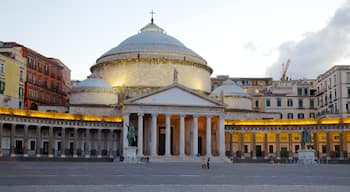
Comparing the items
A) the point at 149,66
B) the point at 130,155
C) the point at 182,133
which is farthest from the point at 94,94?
the point at 130,155

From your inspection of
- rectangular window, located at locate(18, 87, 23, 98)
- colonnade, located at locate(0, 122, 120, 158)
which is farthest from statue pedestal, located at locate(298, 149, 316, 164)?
rectangular window, located at locate(18, 87, 23, 98)

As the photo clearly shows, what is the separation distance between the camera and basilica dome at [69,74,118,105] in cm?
10131

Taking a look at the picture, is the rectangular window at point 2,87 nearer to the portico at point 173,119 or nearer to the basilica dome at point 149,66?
the portico at point 173,119

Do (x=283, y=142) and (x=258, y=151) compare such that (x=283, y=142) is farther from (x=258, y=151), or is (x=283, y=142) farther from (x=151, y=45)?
(x=151, y=45)

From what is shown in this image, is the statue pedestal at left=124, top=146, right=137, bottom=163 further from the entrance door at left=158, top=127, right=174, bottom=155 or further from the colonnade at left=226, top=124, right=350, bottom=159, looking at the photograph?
the colonnade at left=226, top=124, right=350, bottom=159

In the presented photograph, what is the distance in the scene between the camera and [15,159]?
77938mm

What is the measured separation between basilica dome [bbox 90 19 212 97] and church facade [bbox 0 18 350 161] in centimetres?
19

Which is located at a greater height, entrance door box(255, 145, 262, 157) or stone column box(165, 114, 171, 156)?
stone column box(165, 114, 171, 156)

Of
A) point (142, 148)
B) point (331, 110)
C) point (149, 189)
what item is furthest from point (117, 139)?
point (149, 189)

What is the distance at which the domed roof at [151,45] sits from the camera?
107062 mm

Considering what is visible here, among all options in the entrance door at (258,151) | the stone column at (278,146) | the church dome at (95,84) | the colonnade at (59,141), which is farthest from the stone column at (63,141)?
the stone column at (278,146)

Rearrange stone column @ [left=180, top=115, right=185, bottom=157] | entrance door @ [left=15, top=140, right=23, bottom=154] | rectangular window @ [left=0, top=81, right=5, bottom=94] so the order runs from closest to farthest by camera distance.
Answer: rectangular window @ [left=0, top=81, right=5, bottom=94], entrance door @ [left=15, top=140, right=23, bottom=154], stone column @ [left=180, top=115, right=185, bottom=157]

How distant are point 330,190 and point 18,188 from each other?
1473 cm

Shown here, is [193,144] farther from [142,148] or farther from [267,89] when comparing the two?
[267,89]
